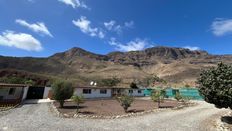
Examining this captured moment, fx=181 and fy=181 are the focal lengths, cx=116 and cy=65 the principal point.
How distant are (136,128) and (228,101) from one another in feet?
25.3

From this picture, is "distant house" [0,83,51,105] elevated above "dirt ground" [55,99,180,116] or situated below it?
above

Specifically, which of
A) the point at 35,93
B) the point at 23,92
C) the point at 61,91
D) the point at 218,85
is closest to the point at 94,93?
the point at 35,93

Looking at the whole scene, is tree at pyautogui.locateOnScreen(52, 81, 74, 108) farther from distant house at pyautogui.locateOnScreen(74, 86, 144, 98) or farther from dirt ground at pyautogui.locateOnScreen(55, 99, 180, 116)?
distant house at pyautogui.locateOnScreen(74, 86, 144, 98)

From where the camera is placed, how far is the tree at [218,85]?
14.4m

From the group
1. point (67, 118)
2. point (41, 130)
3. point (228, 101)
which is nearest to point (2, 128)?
point (41, 130)

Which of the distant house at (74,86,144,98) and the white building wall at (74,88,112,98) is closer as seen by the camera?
the white building wall at (74,88,112,98)

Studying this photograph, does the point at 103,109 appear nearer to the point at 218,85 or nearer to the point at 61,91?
the point at 61,91

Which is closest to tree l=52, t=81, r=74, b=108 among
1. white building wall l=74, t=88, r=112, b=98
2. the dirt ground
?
the dirt ground

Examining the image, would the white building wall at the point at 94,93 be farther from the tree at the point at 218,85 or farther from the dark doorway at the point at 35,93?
the tree at the point at 218,85

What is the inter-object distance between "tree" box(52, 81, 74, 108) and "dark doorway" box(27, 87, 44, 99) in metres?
15.5

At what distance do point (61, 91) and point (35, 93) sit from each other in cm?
1668

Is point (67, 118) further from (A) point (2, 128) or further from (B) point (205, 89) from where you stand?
(B) point (205, 89)

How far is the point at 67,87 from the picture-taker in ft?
80.7

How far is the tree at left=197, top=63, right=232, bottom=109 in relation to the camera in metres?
14.4
